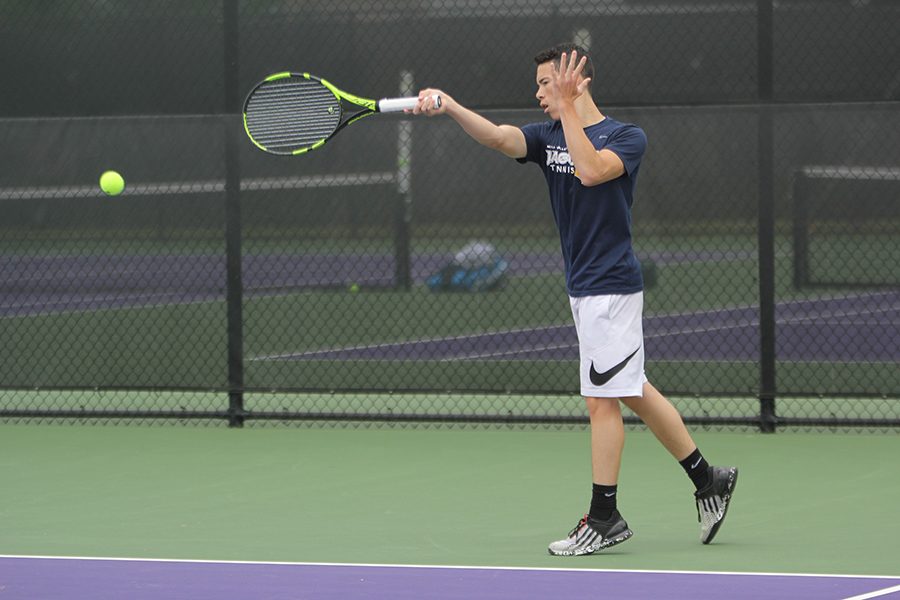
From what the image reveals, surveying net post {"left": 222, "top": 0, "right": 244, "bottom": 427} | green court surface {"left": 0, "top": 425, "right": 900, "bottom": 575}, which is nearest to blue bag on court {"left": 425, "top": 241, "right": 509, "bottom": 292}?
net post {"left": 222, "top": 0, "right": 244, "bottom": 427}

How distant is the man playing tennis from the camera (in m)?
4.90

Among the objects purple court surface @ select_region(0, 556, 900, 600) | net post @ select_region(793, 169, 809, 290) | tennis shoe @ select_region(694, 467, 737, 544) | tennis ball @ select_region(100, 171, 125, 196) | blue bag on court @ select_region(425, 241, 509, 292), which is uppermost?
Result: tennis ball @ select_region(100, 171, 125, 196)

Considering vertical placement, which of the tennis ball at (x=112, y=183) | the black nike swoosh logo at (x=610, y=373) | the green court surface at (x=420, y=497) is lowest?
the green court surface at (x=420, y=497)

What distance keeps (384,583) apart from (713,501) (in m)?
1.16

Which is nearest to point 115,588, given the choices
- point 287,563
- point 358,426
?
point 287,563

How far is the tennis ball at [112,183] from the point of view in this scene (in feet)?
25.4

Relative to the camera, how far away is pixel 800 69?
7.23m

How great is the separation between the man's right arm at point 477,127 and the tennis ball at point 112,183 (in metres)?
3.17

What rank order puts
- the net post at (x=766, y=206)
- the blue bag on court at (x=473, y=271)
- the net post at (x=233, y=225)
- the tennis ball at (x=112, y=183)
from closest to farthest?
the net post at (x=766, y=206) → the net post at (x=233, y=225) → the tennis ball at (x=112, y=183) → the blue bag on court at (x=473, y=271)

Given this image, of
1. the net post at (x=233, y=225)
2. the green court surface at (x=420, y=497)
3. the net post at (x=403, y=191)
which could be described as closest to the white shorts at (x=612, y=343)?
the green court surface at (x=420, y=497)

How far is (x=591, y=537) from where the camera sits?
491 cm

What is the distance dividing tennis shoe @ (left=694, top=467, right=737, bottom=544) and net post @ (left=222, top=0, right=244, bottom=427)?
312 cm

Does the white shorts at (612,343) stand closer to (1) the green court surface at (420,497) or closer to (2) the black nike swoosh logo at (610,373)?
(2) the black nike swoosh logo at (610,373)

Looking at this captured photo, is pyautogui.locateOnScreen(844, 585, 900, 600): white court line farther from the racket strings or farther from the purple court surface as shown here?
the racket strings
